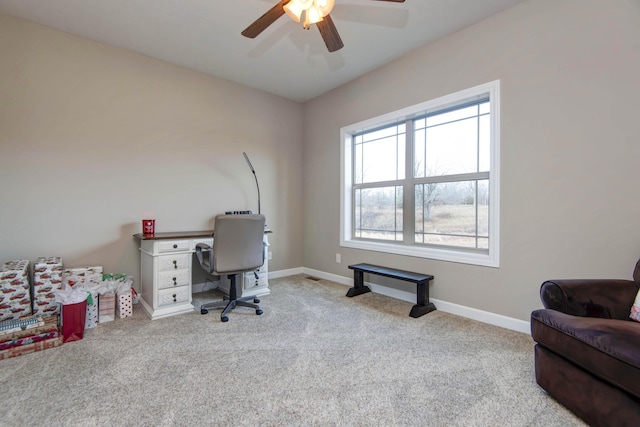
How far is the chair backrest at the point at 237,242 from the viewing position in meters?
2.59

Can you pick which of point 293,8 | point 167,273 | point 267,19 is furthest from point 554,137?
point 167,273

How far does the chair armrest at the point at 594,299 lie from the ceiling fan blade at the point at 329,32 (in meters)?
2.18

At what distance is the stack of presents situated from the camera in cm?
205

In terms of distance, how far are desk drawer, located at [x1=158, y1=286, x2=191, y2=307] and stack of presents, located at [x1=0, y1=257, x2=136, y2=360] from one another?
0.32 m

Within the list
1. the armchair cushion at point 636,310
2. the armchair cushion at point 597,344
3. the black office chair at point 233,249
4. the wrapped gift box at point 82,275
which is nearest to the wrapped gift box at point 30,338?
the wrapped gift box at point 82,275

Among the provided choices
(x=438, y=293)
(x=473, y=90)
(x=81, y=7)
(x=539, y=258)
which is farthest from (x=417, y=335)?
(x=81, y=7)


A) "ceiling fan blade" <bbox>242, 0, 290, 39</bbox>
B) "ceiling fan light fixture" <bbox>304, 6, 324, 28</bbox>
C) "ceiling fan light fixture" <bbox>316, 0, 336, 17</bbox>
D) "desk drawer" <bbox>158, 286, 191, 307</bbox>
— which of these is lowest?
"desk drawer" <bbox>158, 286, 191, 307</bbox>

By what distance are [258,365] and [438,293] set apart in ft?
6.38

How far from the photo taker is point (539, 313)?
5.24 feet

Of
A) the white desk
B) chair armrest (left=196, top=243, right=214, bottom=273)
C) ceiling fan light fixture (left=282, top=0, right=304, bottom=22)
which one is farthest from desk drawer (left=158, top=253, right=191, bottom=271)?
ceiling fan light fixture (left=282, top=0, right=304, bottom=22)

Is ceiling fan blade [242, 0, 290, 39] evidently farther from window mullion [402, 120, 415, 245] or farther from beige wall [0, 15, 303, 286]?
window mullion [402, 120, 415, 245]

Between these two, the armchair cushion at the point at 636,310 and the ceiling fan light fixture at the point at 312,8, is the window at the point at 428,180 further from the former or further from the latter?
the ceiling fan light fixture at the point at 312,8

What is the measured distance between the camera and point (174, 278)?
2809 millimetres

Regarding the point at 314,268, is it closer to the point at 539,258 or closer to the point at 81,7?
the point at 539,258
